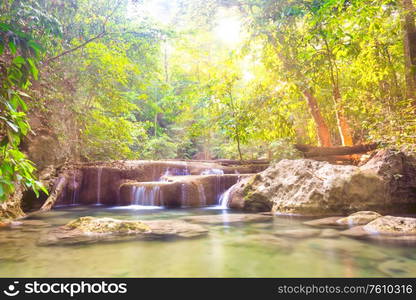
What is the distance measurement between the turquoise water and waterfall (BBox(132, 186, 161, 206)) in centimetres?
461

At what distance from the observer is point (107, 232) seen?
4102mm

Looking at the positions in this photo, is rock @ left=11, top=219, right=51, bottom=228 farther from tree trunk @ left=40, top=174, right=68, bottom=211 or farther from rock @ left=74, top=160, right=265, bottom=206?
rock @ left=74, top=160, right=265, bottom=206

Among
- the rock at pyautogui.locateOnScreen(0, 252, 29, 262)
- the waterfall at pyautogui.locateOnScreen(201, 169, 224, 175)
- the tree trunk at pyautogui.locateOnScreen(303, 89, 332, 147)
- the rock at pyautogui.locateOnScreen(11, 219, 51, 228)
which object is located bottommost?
the rock at pyautogui.locateOnScreen(0, 252, 29, 262)

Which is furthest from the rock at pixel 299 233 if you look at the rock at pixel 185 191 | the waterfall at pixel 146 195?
the waterfall at pixel 146 195

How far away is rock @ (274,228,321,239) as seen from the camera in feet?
13.2

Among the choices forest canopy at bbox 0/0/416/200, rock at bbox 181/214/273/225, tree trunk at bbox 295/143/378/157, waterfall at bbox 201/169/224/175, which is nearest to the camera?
forest canopy at bbox 0/0/416/200

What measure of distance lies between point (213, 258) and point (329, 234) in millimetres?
1922

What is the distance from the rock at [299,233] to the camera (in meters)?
4.03

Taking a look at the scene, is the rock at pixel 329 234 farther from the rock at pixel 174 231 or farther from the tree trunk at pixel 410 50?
the tree trunk at pixel 410 50

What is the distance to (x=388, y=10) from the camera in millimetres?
5352

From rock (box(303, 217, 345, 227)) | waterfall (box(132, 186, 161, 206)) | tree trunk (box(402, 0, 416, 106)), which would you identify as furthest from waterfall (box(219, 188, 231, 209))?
tree trunk (box(402, 0, 416, 106))

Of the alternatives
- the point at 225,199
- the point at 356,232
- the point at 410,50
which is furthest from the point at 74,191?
the point at 410,50

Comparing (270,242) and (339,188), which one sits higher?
(339,188)

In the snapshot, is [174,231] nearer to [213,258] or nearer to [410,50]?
[213,258]
